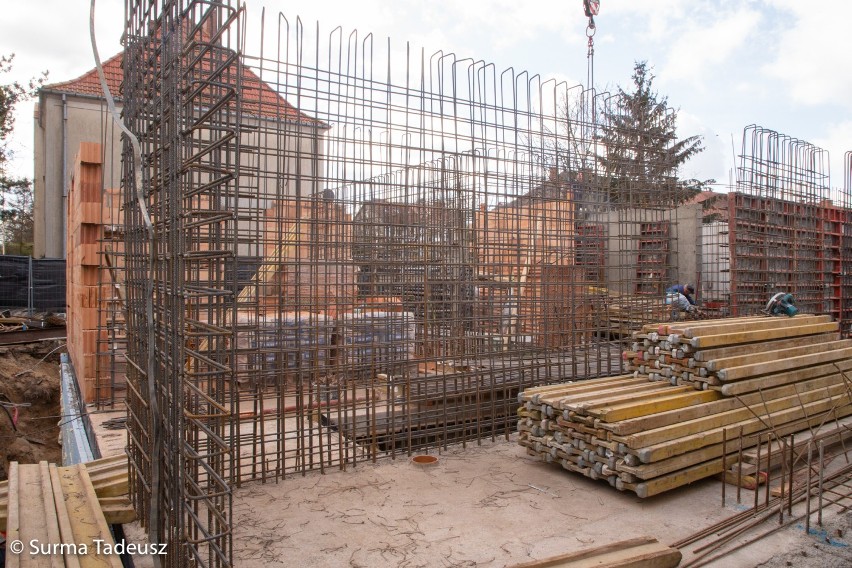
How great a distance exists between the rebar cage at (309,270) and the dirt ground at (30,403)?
15.1 feet

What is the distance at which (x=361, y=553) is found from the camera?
4.47 m

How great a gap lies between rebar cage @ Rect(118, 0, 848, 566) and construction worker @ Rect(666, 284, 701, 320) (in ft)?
1.09

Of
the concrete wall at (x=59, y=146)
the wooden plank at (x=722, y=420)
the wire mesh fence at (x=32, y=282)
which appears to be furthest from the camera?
the concrete wall at (x=59, y=146)

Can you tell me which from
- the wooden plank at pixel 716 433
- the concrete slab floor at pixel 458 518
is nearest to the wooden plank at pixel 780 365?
the wooden plank at pixel 716 433

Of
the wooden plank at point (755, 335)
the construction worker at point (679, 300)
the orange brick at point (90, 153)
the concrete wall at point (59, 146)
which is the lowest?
the wooden plank at point (755, 335)

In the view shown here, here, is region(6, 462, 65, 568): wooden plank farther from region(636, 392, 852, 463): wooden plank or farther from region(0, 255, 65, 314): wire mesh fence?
region(0, 255, 65, 314): wire mesh fence

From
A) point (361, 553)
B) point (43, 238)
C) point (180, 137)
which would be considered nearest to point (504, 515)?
point (361, 553)

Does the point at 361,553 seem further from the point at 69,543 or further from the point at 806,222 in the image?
the point at 806,222

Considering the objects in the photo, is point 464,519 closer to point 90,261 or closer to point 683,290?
point 90,261

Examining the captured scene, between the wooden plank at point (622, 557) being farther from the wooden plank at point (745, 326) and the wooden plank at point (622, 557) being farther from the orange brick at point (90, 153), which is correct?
the orange brick at point (90, 153)

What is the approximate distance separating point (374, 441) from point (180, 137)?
4.31 meters

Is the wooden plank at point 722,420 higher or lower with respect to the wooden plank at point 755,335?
lower

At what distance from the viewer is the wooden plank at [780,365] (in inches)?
261

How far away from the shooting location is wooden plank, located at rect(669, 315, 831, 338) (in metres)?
6.92
